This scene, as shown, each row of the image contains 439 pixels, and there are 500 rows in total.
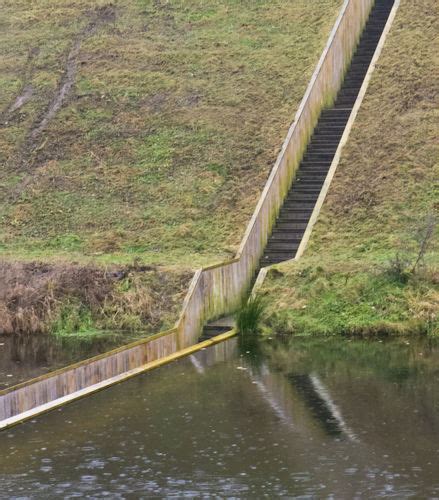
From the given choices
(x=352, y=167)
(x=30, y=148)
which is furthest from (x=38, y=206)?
(x=352, y=167)

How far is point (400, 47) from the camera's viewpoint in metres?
32.1

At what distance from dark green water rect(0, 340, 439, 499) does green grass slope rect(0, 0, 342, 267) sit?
574cm

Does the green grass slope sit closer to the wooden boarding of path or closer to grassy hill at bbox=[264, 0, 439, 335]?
the wooden boarding of path

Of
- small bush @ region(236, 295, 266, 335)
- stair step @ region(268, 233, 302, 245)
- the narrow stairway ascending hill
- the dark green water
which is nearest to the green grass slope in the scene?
stair step @ region(268, 233, 302, 245)

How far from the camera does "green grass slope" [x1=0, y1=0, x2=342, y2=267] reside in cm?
2661

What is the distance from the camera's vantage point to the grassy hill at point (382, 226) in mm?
21578

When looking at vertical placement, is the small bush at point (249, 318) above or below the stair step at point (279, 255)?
below

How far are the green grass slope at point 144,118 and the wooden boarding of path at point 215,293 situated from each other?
3.08 ft

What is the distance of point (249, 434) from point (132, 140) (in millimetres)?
16075

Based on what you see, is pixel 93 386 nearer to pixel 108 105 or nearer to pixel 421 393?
pixel 421 393

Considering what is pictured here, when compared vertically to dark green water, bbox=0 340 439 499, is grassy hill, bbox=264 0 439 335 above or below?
above

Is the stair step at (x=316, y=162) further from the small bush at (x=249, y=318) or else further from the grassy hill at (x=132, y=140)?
the small bush at (x=249, y=318)

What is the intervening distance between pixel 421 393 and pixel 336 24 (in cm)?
1729

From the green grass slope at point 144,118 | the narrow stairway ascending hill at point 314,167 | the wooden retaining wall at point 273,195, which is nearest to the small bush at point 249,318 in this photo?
the narrow stairway ascending hill at point 314,167
